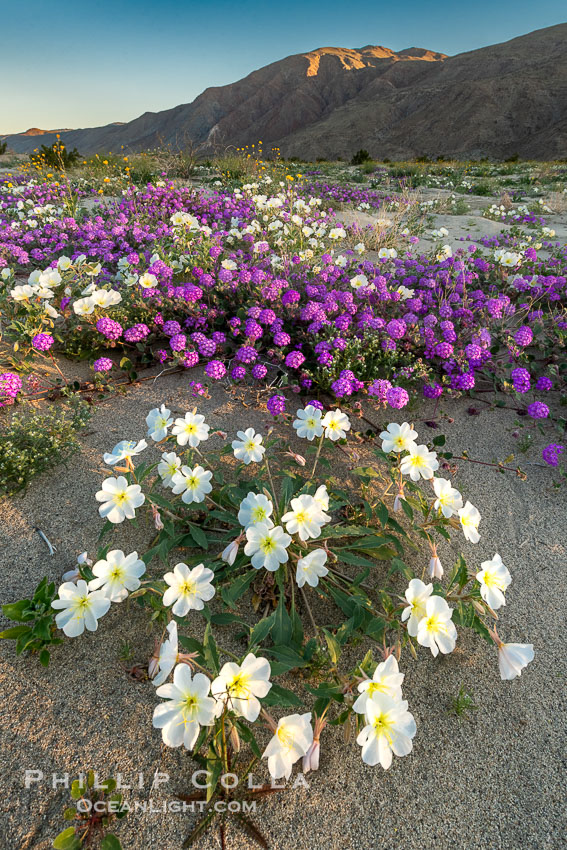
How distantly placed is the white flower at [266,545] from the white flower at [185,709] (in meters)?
0.44

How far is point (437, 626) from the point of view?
1378 millimetres

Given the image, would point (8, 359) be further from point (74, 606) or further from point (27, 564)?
A: point (74, 606)

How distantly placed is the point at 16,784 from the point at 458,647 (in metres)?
1.71

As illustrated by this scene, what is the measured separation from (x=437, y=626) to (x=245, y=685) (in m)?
0.63

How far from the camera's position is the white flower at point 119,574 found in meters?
1.53

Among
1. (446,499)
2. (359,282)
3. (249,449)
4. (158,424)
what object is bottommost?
(446,499)

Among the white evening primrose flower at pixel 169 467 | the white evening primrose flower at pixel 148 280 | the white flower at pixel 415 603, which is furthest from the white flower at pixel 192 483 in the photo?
the white evening primrose flower at pixel 148 280

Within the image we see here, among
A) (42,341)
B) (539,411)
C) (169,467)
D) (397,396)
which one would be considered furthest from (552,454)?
(42,341)

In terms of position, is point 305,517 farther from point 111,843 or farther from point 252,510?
point 111,843

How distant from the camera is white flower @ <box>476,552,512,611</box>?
1.52 m

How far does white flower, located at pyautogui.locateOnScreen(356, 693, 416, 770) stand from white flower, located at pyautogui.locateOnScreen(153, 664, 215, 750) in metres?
0.42

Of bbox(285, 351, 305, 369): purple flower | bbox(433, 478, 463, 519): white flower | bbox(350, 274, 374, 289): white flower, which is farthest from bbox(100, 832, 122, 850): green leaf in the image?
bbox(350, 274, 374, 289): white flower

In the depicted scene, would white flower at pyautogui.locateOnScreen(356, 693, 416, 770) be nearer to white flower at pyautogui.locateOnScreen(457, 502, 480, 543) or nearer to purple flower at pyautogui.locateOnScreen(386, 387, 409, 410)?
white flower at pyautogui.locateOnScreen(457, 502, 480, 543)

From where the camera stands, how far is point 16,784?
4.61ft
